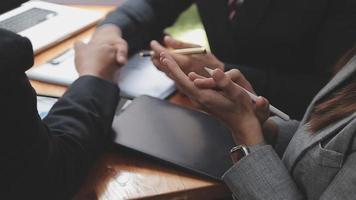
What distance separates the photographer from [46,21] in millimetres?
1410

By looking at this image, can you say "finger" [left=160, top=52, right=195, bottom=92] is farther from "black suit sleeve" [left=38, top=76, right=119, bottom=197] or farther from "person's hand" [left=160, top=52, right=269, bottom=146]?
"black suit sleeve" [left=38, top=76, right=119, bottom=197]

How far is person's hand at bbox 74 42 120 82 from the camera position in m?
1.00

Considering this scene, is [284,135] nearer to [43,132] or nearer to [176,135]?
[176,135]

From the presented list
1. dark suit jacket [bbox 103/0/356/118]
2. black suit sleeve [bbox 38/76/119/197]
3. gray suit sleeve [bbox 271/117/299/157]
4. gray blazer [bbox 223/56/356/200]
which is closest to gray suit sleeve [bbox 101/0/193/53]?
dark suit jacket [bbox 103/0/356/118]

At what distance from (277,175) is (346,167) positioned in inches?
5.1

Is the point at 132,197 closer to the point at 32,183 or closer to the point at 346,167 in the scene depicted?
the point at 32,183

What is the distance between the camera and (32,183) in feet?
2.27

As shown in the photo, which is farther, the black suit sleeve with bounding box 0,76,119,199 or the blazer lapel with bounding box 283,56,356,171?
the blazer lapel with bounding box 283,56,356,171

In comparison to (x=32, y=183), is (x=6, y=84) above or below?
above

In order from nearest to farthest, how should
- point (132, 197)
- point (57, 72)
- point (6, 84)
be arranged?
point (6, 84) < point (132, 197) < point (57, 72)

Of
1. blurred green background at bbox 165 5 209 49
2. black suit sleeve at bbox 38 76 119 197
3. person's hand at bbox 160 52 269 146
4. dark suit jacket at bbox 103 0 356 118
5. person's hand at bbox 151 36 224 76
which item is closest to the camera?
black suit sleeve at bbox 38 76 119 197

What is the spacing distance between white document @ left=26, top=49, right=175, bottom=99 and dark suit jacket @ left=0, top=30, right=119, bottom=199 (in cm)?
17

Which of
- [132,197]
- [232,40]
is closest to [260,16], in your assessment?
[232,40]

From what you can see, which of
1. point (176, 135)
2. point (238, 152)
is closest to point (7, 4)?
point (176, 135)
